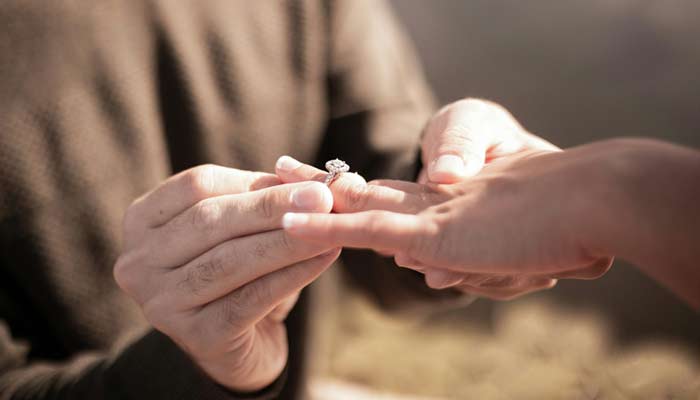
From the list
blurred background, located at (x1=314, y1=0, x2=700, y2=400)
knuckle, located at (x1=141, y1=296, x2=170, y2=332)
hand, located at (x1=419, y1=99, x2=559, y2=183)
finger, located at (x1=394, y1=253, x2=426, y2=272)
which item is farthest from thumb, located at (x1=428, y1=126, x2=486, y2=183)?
blurred background, located at (x1=314, y1=0, x2=700, y2=400)

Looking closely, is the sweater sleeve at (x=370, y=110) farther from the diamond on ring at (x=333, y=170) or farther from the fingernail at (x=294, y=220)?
the fingernail at (x=294, y=220)

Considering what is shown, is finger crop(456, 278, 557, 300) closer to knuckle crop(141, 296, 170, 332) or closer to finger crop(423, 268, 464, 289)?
finger crop(423, 268, 464, 289)

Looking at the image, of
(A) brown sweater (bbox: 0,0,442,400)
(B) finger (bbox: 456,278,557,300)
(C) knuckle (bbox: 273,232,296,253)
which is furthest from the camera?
(A) brown sweater (bbox: 0,0,442,400)

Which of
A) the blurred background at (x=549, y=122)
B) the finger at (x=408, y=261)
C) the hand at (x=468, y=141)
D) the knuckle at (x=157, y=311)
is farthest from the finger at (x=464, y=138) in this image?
the blurred background at (x=549, y=122)

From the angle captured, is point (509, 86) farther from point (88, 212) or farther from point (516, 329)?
point (88, 212)

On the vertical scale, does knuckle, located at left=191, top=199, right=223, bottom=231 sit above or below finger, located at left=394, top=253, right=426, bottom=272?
above

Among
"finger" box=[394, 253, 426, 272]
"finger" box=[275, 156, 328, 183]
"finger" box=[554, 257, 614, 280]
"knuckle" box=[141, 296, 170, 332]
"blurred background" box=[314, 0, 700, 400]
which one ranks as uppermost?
"finger" box=[275, 156, 328, 183]

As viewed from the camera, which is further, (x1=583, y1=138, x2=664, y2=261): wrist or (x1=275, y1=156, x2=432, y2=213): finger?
(x1=275, y1=156, x2=432, y2=213): finger
